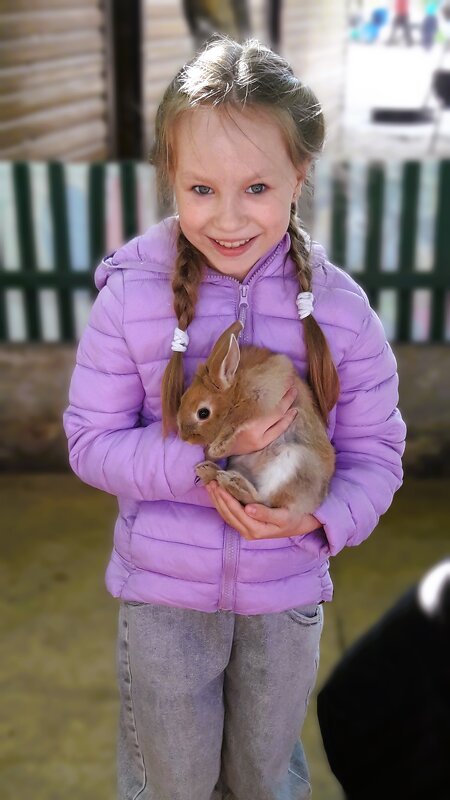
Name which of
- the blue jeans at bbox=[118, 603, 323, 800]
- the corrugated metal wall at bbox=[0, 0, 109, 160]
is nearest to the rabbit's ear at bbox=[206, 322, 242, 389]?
the blue jeans at bbox=[118, 603, 323, 800]

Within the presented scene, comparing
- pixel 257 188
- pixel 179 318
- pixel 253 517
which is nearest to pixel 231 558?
pixel 253 517

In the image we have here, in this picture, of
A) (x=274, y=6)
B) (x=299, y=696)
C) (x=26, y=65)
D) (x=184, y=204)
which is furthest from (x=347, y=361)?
(x=274, y=6)

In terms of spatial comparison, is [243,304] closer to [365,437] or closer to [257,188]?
[257,188]

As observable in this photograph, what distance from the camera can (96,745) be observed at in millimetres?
2980

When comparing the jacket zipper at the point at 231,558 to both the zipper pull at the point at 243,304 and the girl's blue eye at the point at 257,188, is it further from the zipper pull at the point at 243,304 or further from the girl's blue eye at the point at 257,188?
the girl's blue eye at the point at 257,188

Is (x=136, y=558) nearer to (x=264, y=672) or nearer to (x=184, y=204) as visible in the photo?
(x=264, y=672)

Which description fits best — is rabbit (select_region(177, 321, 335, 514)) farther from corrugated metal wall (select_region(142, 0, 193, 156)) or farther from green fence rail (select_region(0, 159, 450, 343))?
corrugated metal wall (select_region(142, 0, 193, 156))

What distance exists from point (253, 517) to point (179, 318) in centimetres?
44

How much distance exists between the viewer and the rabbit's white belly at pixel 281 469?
1.78 meters

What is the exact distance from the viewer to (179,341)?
1796mm

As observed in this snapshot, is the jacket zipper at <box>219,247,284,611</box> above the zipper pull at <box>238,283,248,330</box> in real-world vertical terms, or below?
below

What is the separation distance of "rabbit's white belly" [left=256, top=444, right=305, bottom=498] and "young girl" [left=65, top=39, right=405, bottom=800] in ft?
0.15

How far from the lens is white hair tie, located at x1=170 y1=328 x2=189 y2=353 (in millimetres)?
1793

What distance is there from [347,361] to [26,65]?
4.40 metres
